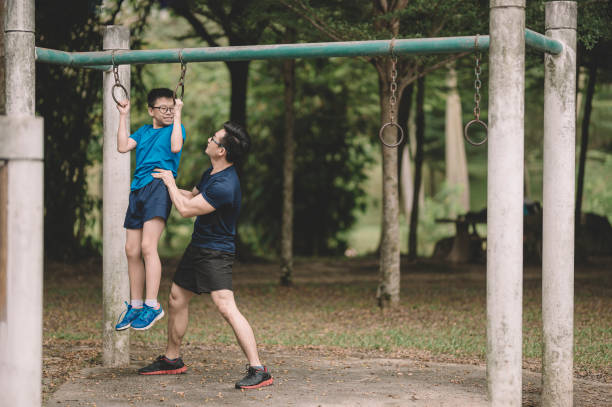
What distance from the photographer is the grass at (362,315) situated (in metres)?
8.76

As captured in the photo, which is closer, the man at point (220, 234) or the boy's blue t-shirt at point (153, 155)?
the man at point (220, 234)

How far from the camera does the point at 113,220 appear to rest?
6.99m

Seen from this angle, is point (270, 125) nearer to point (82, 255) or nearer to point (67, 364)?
point (82, 255)

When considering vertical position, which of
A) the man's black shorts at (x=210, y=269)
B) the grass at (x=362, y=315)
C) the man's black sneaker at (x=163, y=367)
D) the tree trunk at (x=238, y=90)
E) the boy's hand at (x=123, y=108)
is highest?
the tree trunk at (x=238, y=90)

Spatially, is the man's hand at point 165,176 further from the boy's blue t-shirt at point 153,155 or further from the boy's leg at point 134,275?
the boy's leg at point 134,275

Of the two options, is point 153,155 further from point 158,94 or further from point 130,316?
point 130,316

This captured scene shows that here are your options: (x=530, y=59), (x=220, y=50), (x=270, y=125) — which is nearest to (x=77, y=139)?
(x=270, y=125)

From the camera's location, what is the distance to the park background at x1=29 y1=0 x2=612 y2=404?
980 centimetres

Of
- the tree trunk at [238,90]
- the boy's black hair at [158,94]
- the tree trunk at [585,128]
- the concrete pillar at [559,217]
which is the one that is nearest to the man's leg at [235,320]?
the boy's black hair at [158,94]

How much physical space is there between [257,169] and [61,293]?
9295 millimetres

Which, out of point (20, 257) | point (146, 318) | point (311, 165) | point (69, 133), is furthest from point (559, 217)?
point (311, 165)

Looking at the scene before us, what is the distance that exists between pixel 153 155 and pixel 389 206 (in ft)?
17.7

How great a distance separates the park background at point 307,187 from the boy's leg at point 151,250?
165 cm

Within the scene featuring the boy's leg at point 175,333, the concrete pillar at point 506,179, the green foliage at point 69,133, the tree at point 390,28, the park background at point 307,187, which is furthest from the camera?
the green foliage at point 69,133
